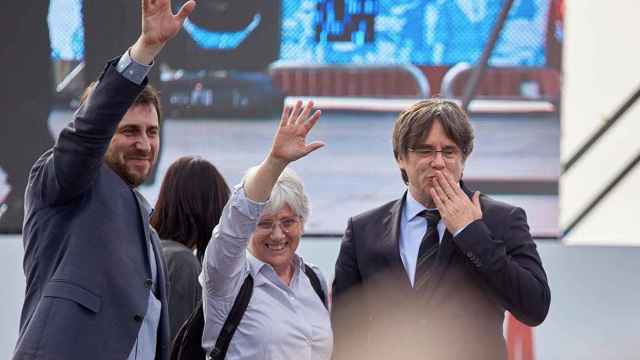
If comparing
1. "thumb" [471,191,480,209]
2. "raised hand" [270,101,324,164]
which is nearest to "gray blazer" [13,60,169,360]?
"raised hand" [270,101,324,164]

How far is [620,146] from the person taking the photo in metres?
5.02

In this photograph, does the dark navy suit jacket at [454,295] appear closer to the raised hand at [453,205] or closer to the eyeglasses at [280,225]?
the raised hand at [453,205]

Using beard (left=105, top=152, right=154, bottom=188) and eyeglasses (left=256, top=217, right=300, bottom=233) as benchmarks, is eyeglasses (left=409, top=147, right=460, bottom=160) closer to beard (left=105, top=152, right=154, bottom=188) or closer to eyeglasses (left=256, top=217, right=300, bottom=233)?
eyeglasses (left=256, top=217, right=300, bottom=233)

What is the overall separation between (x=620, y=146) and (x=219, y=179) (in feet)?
7.12

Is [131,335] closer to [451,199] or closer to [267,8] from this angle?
[451,199]

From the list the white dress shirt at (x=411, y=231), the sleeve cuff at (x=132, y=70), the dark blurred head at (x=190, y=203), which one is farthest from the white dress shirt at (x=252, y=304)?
the dark blurred head at (x=190, y=203)

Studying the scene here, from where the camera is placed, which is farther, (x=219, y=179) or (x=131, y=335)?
(x=219, y=179)

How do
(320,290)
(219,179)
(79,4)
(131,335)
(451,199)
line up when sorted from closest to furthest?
(131,335)
(451,199)
(320,290)
(219,179)
(79,4)

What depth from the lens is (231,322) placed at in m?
2.53

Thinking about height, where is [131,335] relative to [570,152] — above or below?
above

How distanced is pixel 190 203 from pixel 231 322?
83cm

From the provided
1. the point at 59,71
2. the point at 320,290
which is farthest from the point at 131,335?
the point at 59,71

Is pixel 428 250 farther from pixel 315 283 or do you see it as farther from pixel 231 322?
pixel 231 322

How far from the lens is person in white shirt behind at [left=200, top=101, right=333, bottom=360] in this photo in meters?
2.45
